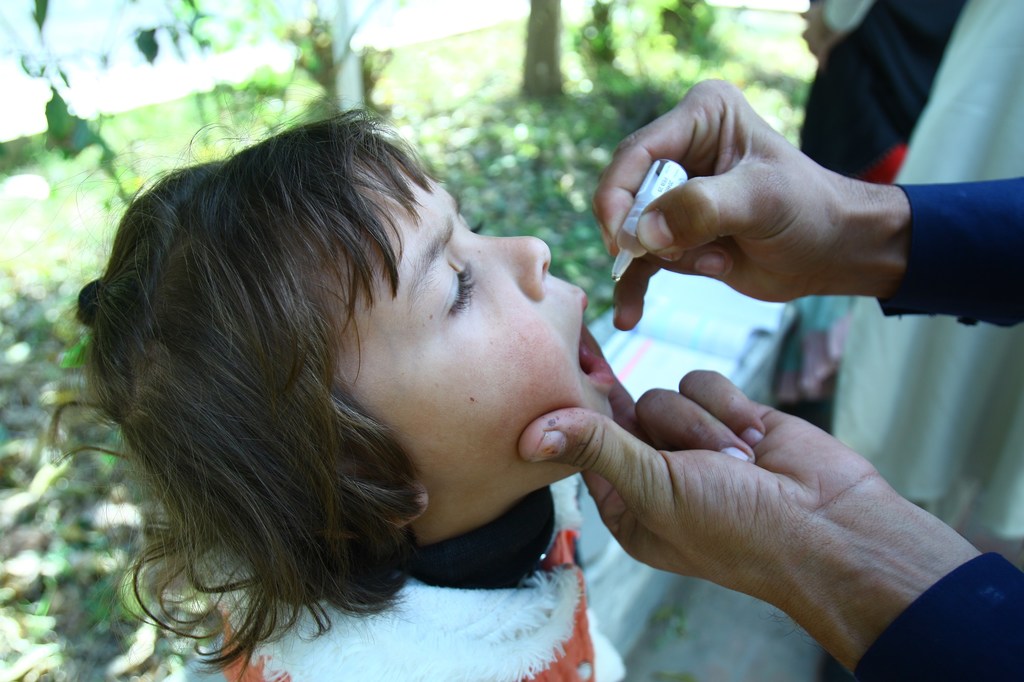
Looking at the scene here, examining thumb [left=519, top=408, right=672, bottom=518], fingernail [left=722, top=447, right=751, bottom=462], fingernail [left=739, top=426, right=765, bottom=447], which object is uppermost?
thumb [left=519, top=408, right=672, bottom=518]

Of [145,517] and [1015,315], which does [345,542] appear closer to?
[145,517]

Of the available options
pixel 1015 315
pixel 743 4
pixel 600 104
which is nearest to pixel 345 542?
pixel 1015 315

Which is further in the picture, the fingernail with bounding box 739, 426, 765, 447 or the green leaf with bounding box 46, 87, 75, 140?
the green leaf with bounding box 46, 87, 75, 140

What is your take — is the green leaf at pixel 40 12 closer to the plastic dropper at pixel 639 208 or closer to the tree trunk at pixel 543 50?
the plastic dropper at pixel 639 208

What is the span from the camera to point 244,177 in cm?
128

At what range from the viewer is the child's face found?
1220 millimetres

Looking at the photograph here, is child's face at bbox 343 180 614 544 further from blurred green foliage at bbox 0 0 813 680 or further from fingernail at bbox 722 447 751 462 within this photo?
blurred green foliage at bbox 0 0 813 680

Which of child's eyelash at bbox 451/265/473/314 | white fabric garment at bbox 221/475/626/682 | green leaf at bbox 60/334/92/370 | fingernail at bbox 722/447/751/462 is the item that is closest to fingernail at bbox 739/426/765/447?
fingernail at bbox 722/447/751/462

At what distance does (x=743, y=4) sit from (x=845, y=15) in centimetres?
511

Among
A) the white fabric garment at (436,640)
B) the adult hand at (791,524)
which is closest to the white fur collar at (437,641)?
the white fabric garment at (436,640)

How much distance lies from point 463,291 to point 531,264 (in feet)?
0.48

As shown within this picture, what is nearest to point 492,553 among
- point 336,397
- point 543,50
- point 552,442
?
point 552,442

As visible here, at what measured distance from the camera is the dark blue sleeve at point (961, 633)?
1.08 metres

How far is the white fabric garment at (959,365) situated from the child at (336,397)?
1450mm
